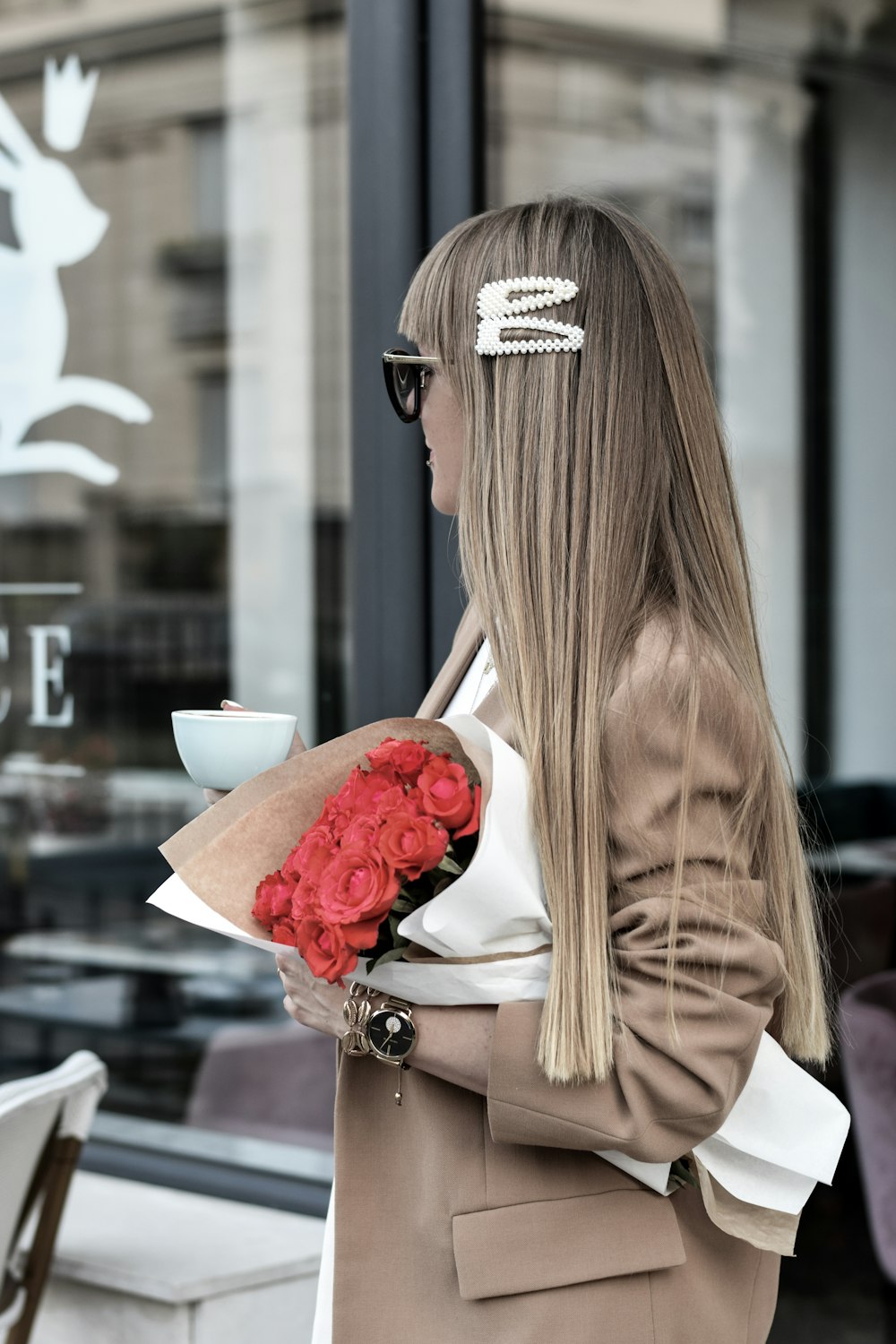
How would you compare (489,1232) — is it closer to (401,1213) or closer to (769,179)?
(401,1213)

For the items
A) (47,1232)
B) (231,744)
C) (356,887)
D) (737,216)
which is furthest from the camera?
(737,216)

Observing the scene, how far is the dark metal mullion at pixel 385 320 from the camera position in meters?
2.56

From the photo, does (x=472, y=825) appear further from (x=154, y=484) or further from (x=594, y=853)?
(x=154, y=484)

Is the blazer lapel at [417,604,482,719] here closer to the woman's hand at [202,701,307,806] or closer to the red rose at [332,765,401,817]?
the woman's hand at [202,701,307,806]

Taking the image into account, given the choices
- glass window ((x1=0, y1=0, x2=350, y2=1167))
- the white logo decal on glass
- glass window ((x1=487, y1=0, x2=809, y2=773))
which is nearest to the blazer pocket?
glass window ((x1=0, y1=0, x2=350, y2=1167))

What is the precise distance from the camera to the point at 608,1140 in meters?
1.17

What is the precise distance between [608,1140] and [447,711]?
0.52 metres

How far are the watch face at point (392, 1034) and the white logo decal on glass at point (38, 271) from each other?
262 centimetres

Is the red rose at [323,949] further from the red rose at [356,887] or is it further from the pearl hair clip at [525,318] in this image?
the pearl hair clip at [525,318]

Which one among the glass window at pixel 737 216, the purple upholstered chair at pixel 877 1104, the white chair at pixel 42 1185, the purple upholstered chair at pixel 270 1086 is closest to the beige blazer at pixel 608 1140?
the white chair at pixel 42 1185

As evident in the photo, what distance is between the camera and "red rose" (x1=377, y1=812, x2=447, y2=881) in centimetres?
108

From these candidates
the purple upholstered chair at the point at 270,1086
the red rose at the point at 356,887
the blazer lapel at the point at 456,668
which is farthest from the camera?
the purple upholstered chair at the point at 270,1086

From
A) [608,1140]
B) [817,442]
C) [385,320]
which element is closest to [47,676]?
[385,320]

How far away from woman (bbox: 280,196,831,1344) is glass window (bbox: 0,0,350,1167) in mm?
2213
